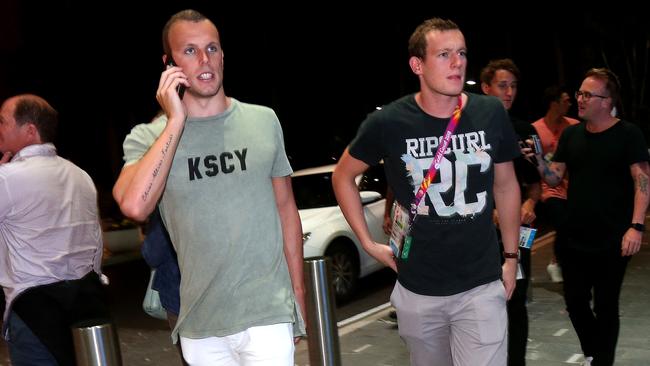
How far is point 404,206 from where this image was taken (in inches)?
147

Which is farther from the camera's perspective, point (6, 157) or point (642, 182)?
point (642, 182)

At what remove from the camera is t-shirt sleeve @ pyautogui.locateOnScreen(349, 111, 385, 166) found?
3766 mm

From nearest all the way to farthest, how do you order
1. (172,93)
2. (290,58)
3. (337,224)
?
(172,93) → (337,224) → (290,58)

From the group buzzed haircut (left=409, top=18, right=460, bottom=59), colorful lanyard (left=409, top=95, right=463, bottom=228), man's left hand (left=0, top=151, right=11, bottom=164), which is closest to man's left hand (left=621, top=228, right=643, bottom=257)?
colorful lanyard (left=409, top=95, right=463, bottom=228)

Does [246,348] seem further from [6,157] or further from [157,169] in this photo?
[6,157]

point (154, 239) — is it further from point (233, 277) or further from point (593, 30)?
point (593, 30)

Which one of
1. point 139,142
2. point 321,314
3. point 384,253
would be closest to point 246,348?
point 139,142

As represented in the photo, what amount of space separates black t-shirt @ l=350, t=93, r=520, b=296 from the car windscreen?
5.79 meters

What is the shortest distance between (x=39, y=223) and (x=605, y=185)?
3.32m

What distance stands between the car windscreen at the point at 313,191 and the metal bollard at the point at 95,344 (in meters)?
6.08

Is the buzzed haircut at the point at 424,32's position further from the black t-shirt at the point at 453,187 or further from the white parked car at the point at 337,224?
the white parked car at the point at 337,224

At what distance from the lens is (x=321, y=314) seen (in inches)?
190

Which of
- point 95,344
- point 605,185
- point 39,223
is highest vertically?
point 39,223

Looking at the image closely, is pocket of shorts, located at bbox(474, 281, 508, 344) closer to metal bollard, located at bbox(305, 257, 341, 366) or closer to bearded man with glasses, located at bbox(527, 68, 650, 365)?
metal bollard, located at bbox(305, 257, 341, 366)
